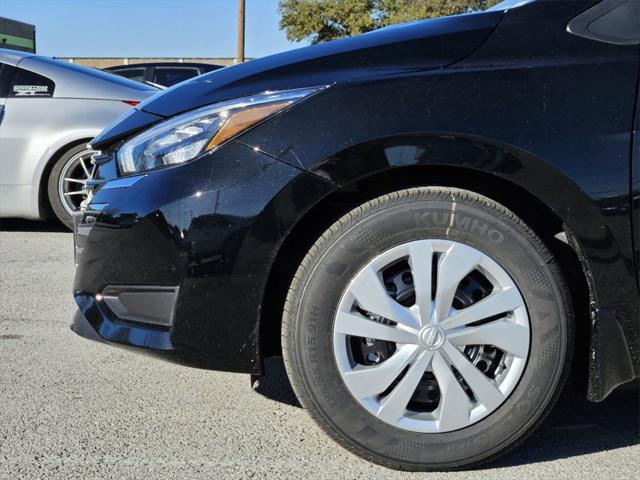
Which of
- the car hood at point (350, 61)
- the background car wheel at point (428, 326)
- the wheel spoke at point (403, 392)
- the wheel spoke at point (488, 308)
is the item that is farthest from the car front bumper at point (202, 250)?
the wheel spoke at point (488, 308)

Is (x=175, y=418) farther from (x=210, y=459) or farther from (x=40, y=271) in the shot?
(x=40, y=271)

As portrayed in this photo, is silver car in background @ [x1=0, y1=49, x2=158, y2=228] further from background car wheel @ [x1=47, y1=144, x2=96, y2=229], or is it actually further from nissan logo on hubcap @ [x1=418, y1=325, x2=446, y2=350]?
nissan logo on hubcap @ [x1=418, y1=325, x2=446, y2=350]

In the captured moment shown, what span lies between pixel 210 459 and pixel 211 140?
3.33 ft

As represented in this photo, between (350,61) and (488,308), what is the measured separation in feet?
2.84

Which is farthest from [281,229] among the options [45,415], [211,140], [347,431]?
[45,415]

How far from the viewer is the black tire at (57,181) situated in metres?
5.59

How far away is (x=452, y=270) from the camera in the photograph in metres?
2.12

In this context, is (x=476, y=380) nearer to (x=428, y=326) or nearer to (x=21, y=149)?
(x=428, y=326)

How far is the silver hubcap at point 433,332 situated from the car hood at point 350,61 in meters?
0.55

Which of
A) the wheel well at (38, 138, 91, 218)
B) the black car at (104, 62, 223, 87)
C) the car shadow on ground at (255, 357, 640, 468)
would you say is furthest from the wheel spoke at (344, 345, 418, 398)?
the black car at (104, 62, 223, 87)

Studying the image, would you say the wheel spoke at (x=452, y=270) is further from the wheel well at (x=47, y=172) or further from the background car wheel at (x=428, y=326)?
the wheel well at (x=47, y=172)

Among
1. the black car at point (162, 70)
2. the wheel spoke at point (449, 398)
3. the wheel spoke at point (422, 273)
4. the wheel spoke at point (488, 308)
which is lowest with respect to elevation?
the wheel spoke at point (449, 398)

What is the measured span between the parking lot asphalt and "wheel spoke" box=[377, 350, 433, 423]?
20 cm

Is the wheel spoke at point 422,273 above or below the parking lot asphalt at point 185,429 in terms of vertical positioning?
above
